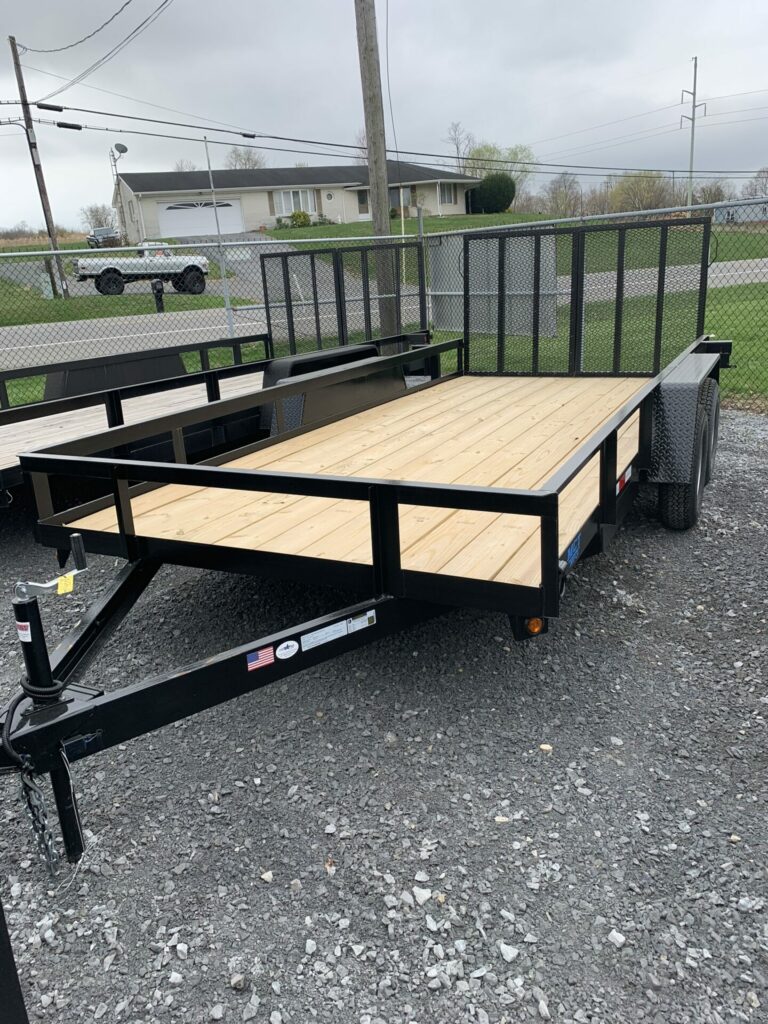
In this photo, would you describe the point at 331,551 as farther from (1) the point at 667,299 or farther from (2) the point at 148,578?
(1) the point at 667,299

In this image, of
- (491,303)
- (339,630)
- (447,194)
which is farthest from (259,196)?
(339,630)

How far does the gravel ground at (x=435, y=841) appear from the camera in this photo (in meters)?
1.98

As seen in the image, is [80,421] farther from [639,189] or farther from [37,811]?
[639,189]

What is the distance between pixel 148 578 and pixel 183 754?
26.2 inches

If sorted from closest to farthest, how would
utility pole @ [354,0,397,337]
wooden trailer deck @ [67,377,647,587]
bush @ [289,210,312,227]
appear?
1. wooden trailer deck @ [67,377,647,587]
2. utility pole @ [354,0,397,337]
3. bush @ [289,210,312,227]

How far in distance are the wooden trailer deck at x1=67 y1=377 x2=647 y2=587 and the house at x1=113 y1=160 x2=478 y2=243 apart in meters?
48.3

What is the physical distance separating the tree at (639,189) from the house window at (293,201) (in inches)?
822

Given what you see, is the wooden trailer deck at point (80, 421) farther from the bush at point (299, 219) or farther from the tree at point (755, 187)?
the bush at point (299, 219)

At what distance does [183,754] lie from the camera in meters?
2.93

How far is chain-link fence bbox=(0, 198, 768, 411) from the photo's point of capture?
6.42 meters

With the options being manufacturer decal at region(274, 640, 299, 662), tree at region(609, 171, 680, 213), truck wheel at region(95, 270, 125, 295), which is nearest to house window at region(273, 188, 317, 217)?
tree at region(609, 171, 680, 213)

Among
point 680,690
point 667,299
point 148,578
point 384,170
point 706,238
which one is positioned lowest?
point 680,690

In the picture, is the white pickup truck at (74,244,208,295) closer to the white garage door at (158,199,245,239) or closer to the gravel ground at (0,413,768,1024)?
the gravel ground at (0,413,768,1024)

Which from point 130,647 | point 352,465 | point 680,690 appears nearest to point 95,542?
point 130,647
